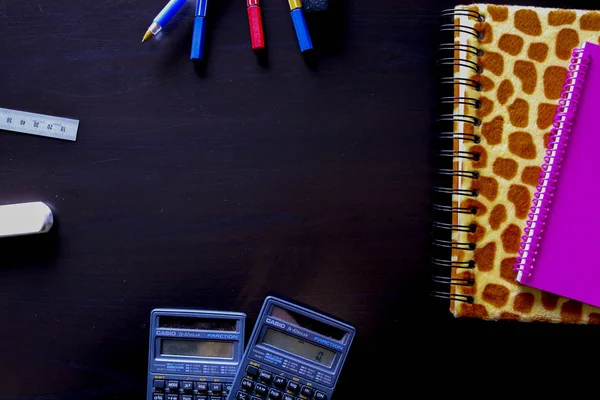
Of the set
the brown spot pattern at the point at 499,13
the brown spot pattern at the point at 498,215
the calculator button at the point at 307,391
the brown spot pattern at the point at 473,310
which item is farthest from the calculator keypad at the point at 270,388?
the brown spot pattern at the point at 499,13

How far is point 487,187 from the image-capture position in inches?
25.9

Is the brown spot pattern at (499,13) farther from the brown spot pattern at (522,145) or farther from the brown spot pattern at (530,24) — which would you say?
the brown spot pattern at (522,145)

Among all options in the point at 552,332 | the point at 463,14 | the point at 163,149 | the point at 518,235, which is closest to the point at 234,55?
the point at 163,149

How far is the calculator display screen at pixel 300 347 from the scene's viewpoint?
672 millimetres


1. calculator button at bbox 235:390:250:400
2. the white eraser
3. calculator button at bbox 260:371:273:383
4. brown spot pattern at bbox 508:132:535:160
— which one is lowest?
calculator button at bbox 235:390:250:400

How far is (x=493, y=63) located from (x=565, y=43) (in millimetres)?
98

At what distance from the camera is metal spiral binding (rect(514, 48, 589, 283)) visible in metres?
0.64

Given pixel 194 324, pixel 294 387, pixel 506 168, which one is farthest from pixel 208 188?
pixel 506 168

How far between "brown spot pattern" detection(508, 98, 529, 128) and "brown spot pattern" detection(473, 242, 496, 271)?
16cm

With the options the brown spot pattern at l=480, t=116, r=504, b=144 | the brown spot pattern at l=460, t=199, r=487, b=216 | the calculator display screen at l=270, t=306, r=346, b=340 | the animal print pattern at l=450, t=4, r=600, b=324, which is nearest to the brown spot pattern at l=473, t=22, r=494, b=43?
the animal print pattern at l=450, t=4, r=600, b=324

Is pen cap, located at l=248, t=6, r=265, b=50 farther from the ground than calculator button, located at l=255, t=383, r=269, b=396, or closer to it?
farther from the ground

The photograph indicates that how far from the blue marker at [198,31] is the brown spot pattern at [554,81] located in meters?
0.46

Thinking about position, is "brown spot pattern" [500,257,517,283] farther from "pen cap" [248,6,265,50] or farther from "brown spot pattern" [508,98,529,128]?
"pen cap" [248,6,265,50]

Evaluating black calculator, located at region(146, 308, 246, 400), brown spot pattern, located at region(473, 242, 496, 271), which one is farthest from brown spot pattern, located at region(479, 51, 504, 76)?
black calculator, located at region(146, 308, 246, 400)
